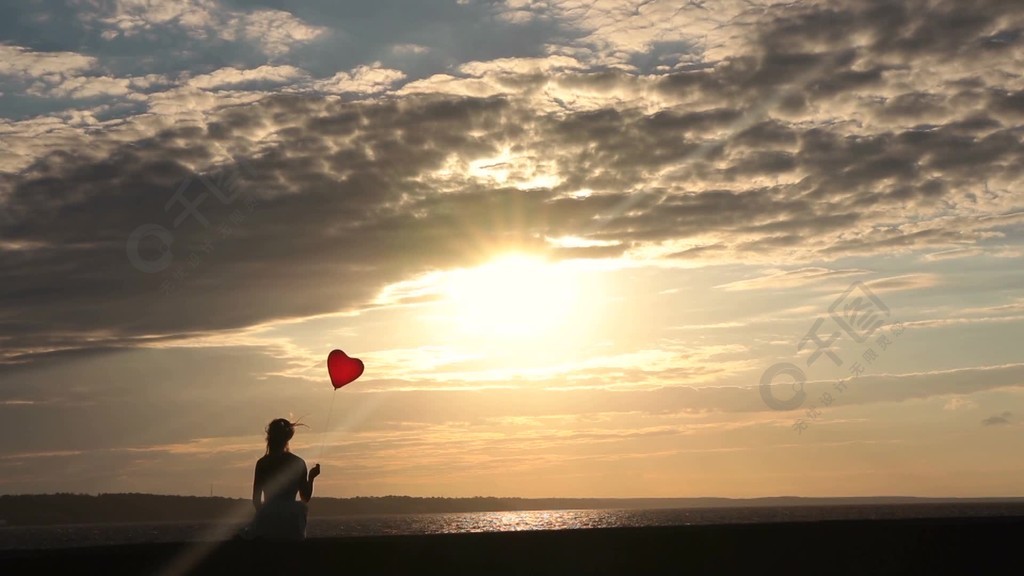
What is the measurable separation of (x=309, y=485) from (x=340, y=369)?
4.88 metres

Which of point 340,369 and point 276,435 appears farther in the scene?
point 340,369

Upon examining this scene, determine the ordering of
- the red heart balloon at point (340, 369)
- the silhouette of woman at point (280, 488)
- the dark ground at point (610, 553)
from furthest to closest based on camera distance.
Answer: the red heart balloon at point (340, 369), the silhouette of woman at point (280, 488), the dark ground at point (610, 553)

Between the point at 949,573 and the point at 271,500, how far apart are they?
5421mm

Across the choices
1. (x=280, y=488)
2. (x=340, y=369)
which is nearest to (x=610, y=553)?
(x=280, y=488)

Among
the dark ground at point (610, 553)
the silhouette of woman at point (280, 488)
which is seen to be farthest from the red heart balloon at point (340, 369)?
the dark ground at point (610, 553)

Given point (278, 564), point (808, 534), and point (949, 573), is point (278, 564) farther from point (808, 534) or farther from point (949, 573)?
point (949, 573)

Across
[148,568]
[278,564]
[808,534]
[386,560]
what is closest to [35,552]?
[148,568]

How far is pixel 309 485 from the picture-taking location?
9227 mm

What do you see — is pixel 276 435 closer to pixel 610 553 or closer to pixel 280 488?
pixel 280 488

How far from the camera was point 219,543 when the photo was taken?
20.9 ft

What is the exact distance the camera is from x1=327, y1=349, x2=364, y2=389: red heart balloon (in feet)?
45.8

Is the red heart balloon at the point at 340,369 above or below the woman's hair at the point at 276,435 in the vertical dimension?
above

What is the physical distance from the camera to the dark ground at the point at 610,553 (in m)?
5.96

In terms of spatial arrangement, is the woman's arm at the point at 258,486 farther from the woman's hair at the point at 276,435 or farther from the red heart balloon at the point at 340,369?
the red heart balloon at the point at 340,369
